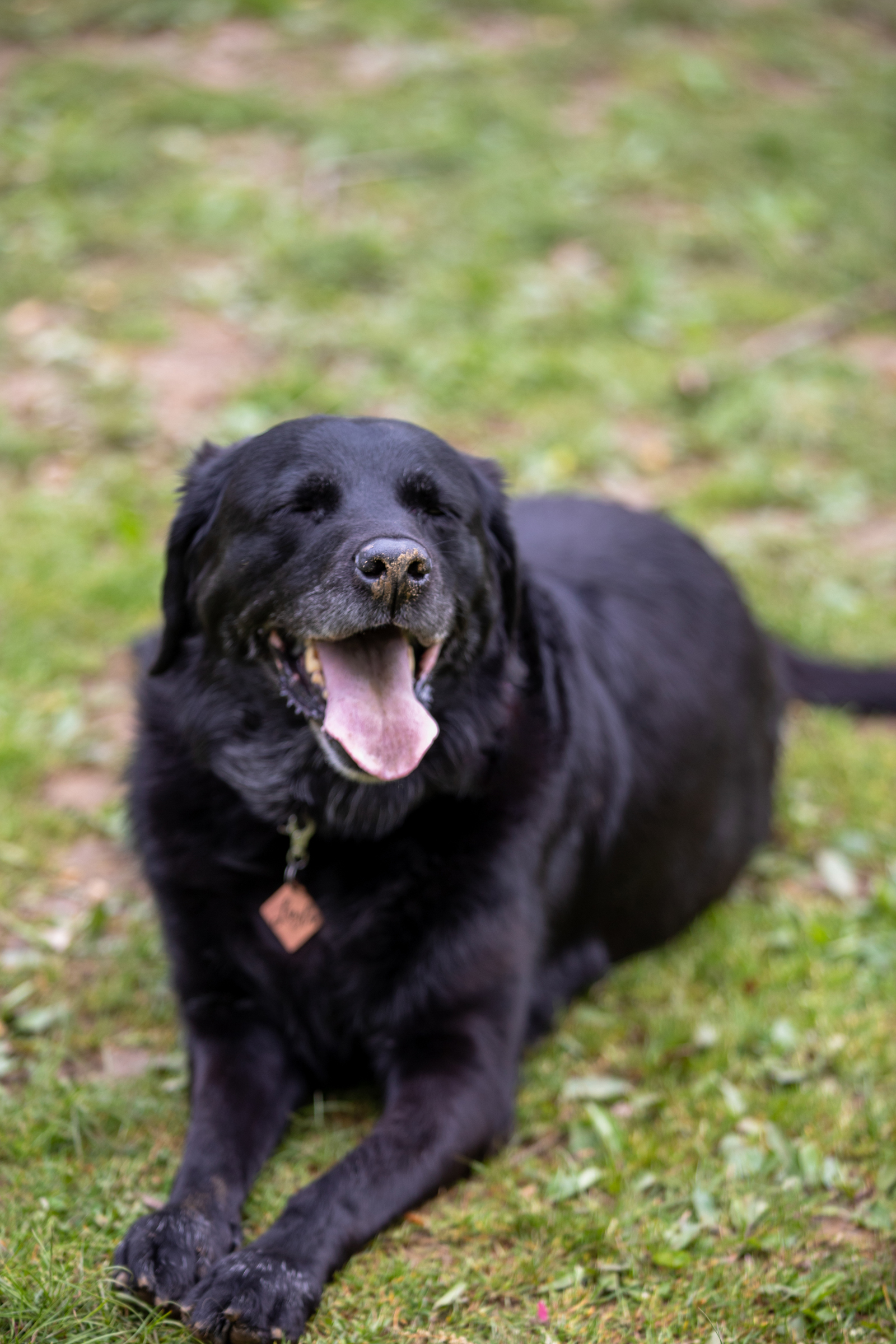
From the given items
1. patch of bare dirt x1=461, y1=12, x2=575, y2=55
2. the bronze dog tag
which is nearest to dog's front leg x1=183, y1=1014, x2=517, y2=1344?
the bronze dog tag

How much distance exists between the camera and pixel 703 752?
12.4 ft

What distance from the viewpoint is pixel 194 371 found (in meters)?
6.65

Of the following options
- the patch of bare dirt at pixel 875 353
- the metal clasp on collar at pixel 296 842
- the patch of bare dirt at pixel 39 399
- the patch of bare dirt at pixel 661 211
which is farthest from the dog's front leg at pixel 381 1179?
the patch of bare dirt at pixel 661 211

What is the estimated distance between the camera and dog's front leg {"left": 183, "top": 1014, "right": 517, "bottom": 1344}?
2.28 m

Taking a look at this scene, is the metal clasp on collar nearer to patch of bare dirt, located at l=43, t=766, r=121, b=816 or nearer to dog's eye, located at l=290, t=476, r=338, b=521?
dog's eye, located at l=290, t=476, r=338, b=521

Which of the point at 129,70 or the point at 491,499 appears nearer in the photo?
the point at 491,499

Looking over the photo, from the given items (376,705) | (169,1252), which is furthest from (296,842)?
(169,1252)

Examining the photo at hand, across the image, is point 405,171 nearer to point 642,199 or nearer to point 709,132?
point 642,199

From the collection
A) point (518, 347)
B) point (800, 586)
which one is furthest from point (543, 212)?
point (800, 586)

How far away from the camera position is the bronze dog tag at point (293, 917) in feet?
9.67

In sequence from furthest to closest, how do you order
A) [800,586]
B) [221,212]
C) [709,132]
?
[709,132] → [221,212] → [800,586]

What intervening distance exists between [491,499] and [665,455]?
3.49 meters

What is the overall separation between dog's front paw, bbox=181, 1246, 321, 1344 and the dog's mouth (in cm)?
96

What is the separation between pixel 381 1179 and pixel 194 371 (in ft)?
16.3
